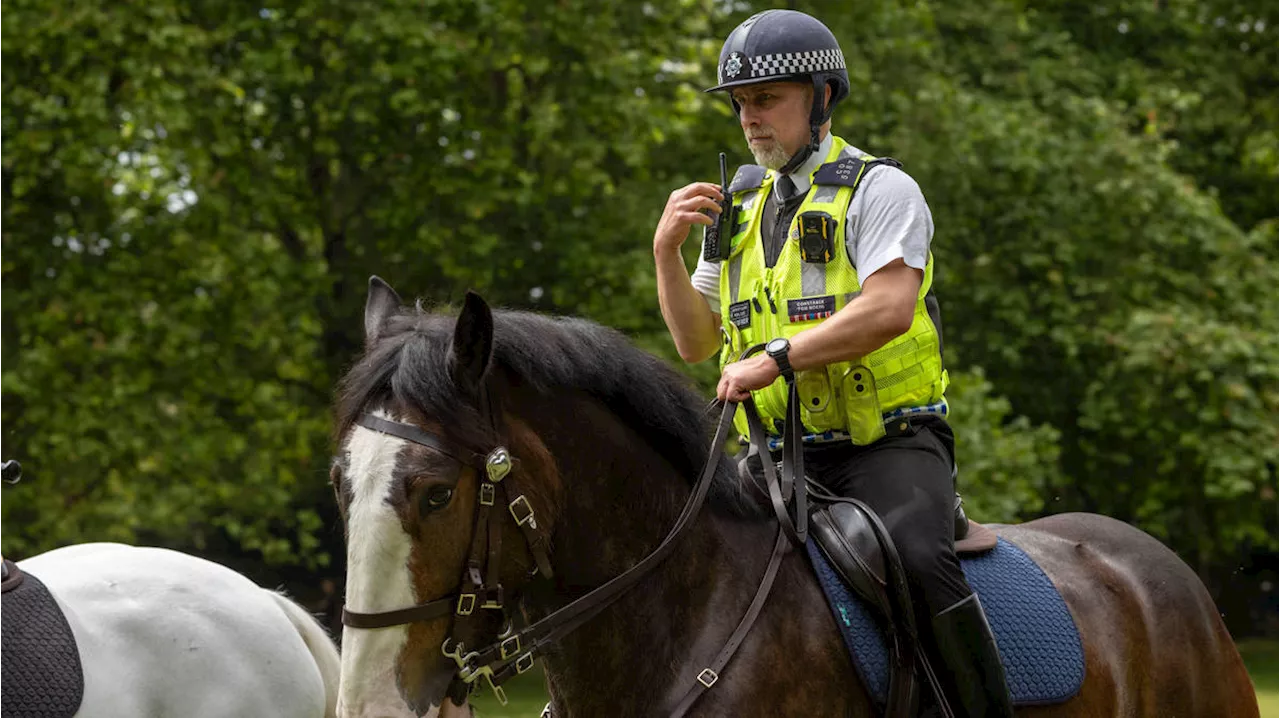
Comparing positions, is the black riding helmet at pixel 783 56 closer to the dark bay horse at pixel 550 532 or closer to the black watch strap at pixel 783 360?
the black watch strap at pixel 783 360

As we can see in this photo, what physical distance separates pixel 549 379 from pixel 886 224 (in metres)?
1.00

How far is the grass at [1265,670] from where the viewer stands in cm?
1470

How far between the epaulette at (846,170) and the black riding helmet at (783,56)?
0.37 feet

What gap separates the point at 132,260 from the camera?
16.7m

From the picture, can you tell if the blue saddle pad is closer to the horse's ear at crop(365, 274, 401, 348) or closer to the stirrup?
the stirrup

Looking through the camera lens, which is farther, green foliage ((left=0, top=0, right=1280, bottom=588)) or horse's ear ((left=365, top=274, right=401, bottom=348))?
green foliage ((left=0, top=0, right=1280, bottom=588))

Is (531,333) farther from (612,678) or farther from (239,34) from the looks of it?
(239,34)

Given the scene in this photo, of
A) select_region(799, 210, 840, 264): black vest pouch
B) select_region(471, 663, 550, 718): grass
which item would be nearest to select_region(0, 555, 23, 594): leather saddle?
select_region(799, 210, 840, 264): black vest pouch

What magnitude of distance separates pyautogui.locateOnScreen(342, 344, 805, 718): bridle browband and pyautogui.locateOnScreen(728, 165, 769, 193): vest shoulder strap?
0.86m

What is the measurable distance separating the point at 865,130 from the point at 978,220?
7.04 feet

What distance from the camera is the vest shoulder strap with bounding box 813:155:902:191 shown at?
420cm

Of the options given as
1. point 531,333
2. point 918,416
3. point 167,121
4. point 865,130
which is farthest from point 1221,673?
point 865,130

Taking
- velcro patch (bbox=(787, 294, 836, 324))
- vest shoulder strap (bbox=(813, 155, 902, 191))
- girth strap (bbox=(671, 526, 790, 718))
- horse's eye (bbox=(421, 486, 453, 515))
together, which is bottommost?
girth strap (bbox=(671, 526, 790, 718))

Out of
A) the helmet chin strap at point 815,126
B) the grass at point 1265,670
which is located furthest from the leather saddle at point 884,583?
the grass at point 1265,670
